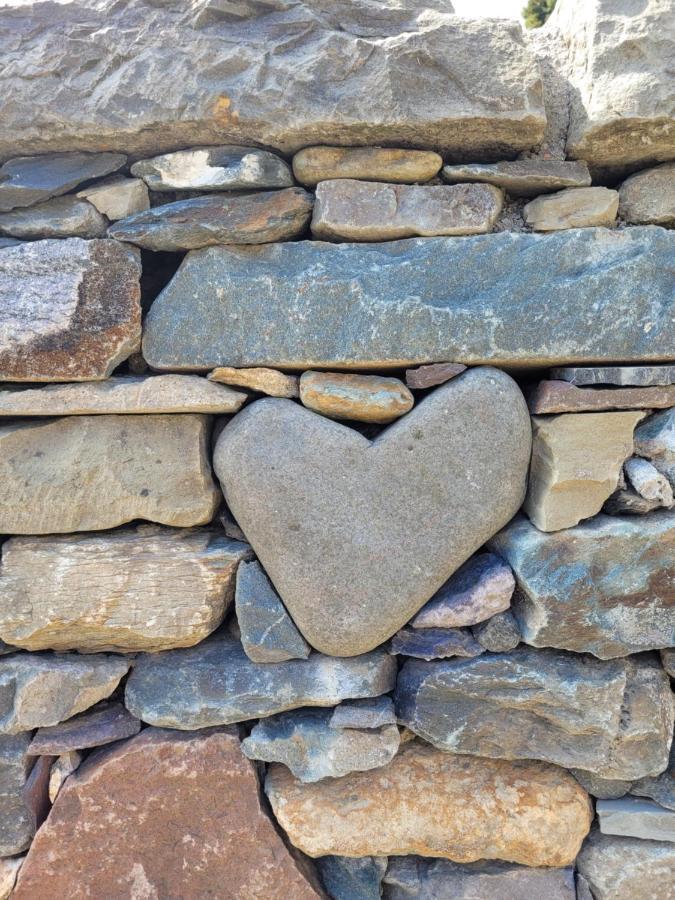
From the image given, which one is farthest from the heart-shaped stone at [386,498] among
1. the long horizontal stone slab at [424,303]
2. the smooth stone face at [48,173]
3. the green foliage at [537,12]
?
the green foliage at [537,12]

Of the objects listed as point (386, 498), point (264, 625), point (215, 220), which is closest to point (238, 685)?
point (264, 625)

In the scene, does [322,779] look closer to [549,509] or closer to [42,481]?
[549,509]

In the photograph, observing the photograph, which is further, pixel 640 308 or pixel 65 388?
pixel 65 388

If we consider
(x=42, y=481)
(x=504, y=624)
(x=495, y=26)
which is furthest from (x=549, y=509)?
(x=42, y=481)

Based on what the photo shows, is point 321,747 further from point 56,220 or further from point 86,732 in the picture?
point 56,220

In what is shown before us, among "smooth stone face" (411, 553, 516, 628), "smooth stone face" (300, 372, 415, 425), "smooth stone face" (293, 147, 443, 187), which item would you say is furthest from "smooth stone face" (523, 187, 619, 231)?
"smooth stone face" (411, 553, 516, 628)

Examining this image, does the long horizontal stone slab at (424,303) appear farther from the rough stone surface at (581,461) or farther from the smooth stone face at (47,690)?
the smooth stone face at (47,690)
